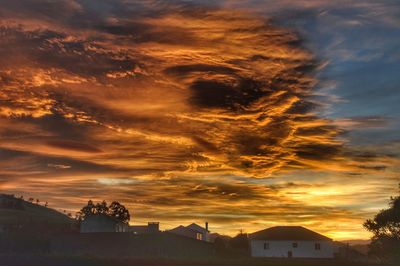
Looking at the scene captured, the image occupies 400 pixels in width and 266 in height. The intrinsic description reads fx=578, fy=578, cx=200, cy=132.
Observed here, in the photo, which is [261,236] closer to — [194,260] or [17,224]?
[17,224]

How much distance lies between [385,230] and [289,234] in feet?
113

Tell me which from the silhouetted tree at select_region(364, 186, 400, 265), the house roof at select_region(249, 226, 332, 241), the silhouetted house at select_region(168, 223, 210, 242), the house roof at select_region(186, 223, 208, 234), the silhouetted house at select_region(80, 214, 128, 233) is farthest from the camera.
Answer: the house roof at select_region(186, 223, 208, 234)

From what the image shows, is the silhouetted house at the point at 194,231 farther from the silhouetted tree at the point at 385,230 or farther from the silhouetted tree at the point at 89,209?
the silhouetted tree at the point at 385,230

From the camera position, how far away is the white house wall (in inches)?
3372

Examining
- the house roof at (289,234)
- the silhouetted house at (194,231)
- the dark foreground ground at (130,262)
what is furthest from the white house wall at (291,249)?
the dark foreground ground at (130,262)

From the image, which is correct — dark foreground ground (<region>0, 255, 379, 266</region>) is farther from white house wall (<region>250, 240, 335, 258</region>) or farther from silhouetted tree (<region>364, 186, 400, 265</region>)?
white house wall (<region>250, 240, 335, 258</region>)

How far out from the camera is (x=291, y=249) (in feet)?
284

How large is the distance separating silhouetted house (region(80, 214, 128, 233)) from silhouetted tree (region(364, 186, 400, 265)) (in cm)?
4386

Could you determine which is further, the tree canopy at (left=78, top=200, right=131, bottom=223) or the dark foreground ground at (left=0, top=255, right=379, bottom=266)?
the tree canopy at (left=78, top=200, right=131, bottom=223)

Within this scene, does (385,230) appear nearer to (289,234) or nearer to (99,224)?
(289,234)

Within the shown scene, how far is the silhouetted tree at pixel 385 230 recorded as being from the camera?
2053 inches

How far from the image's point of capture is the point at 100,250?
5934 cm

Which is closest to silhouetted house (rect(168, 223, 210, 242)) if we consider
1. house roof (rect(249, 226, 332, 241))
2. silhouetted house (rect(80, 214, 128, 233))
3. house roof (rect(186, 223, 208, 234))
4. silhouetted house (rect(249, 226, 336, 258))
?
house roof (rect(186, 223, 208, 234))

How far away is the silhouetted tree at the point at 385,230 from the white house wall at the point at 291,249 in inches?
1224
